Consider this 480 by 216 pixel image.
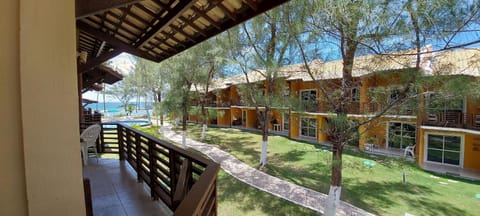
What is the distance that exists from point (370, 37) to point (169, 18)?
3.48 m

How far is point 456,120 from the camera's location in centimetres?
840

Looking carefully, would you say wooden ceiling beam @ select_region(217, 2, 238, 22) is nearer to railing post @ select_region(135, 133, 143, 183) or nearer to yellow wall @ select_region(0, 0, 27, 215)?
yellow wall @ select_region(0, 0, 27, 215)

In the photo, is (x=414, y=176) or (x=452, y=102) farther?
(x=414, y=176)

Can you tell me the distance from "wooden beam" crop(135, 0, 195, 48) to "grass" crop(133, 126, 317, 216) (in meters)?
4.44

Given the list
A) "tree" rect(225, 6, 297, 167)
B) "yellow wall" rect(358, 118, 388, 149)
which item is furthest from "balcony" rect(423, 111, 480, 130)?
"tree" rect(225, 6, 297, 167)

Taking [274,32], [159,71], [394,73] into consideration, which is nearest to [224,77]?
[159,71]

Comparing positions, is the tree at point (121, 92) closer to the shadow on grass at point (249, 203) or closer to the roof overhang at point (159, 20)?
the shadow on grass at point (249, 203)

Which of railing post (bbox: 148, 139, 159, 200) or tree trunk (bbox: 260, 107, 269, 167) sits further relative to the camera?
tree trunk (bbox: 260, 107, 269, 167)

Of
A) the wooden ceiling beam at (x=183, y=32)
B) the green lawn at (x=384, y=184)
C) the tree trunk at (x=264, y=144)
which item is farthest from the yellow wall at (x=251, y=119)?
the wooden ceiling beam at (x=183, y=32)

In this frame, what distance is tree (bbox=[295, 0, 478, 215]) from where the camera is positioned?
340 cm

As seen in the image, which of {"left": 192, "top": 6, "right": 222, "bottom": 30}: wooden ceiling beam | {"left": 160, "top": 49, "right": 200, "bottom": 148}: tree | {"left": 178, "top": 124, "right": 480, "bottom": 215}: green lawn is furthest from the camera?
{"left": 160, "top": 49, "right": 200, "bottom": 148}: tree

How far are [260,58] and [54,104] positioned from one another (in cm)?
691

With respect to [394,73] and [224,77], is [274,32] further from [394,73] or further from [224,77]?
[224,77]

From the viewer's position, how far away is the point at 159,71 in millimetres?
12203
